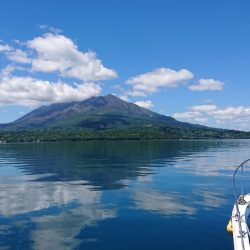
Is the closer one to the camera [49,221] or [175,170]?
[49,221]

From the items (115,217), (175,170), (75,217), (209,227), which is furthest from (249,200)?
(175,170)

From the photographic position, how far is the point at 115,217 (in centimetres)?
3753

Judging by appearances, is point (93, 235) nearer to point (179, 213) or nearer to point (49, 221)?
point (49, 221)

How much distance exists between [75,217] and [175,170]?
43206 millimetres

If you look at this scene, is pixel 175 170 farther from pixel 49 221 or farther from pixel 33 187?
pixel 49 221

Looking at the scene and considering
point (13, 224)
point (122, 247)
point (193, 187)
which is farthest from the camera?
point (193, 187)

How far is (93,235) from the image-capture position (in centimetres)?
3164

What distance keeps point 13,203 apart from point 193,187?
2545 centimetres

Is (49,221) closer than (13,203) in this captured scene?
Yes

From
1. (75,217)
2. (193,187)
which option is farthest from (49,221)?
(193,187)

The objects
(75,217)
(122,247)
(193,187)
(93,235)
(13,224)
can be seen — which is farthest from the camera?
(193,187)

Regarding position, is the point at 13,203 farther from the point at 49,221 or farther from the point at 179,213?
the point at 179,213

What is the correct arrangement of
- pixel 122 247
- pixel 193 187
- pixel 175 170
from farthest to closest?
pixel 175 170 < pixel 193 187 < pixel 122 247

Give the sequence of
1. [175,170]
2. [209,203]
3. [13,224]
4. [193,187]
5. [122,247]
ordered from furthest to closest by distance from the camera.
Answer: [175,170] < [193,187] < [209,203] < [13,224] < [122,247]
